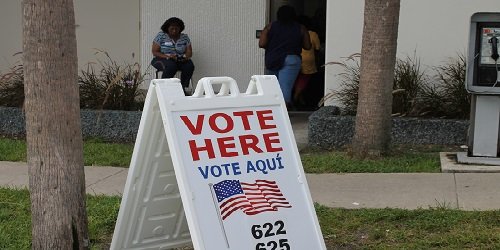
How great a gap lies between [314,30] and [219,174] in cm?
882

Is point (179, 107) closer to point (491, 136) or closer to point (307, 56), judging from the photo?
point (491, 136)

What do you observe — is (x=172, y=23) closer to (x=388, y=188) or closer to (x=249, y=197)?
(x=388, y=188)

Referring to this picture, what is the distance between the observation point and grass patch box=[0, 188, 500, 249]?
544 cm

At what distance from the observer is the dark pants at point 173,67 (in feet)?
37.3

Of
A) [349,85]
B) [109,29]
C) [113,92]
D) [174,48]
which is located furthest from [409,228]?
[109,29]

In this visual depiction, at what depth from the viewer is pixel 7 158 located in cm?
893

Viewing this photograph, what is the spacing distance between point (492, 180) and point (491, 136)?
91 centimetres

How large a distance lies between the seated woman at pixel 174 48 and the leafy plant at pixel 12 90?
1.95 meters

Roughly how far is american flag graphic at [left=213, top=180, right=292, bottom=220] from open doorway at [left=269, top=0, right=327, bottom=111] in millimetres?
8006

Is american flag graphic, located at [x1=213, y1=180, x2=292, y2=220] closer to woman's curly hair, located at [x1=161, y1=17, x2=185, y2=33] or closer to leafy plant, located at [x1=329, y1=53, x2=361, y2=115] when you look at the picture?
leafy plant, located at [x1=329, y1=53, x2=361, y2=115]

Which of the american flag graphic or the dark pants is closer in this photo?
the american flag graphic

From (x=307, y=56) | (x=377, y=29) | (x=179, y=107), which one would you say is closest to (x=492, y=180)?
(x=377, y=29)

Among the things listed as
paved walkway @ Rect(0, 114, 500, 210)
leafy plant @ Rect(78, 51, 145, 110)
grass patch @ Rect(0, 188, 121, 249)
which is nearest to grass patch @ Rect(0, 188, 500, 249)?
grass patch @ Rect(0, 188, 121, 249)

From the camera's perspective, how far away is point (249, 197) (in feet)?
14.4
